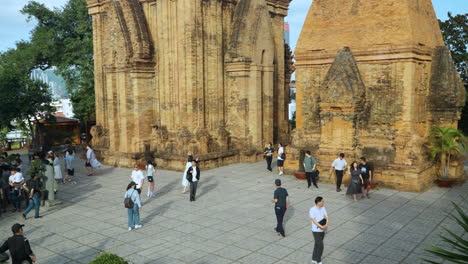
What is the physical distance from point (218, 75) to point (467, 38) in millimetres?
18507

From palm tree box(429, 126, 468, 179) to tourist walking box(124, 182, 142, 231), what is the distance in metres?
10.2

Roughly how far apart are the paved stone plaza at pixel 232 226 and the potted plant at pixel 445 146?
616 millimetres

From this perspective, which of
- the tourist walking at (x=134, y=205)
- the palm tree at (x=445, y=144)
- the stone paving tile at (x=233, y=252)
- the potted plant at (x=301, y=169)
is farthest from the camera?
the potted plant at (x=301, y=169)

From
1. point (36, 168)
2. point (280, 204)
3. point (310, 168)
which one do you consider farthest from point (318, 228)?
point (36, 168)

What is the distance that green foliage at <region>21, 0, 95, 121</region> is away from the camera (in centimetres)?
2783

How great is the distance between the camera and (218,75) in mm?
19781

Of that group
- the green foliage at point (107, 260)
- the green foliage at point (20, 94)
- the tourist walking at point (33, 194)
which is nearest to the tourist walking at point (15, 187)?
the tourist walking at point (33, 194)

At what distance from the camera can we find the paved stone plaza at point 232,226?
28.2 feet

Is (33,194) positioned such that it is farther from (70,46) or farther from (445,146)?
(70,46)

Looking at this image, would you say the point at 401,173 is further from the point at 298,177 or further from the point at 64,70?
the point at 64,70

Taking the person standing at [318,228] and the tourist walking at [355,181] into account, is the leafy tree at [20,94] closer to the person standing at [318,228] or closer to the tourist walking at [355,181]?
the tourist walking at [355,181]

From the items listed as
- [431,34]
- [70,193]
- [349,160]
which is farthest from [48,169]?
[431,34]

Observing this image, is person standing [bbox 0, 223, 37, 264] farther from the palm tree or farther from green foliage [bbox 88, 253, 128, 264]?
the palm tree

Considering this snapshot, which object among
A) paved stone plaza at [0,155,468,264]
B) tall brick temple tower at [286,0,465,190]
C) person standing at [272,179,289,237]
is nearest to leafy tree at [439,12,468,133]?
tall brick temple tower at [286,0,465,190]
